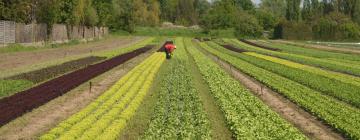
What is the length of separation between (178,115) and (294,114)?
Result: 5.11m

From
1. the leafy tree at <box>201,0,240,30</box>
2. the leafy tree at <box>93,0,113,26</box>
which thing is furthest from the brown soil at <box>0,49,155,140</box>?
the leafy tree at <box>201,0,240,30</box>

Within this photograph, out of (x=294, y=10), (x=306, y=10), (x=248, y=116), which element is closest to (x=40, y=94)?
(x=248, y=116)

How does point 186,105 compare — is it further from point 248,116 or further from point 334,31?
point 334,31

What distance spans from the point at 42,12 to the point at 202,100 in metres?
44.9

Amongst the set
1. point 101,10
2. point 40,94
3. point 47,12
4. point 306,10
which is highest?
point 306,10

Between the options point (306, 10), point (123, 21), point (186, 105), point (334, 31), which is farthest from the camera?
point (306, 10)

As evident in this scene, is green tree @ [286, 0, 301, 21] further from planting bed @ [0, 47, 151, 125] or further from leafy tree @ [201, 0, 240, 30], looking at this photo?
planting bed @ [0, 47, 151, 125]

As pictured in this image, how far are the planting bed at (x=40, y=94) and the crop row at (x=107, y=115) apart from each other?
2168 mm

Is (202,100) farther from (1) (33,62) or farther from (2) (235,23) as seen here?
(2) (235,23)

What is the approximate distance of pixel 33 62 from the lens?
3912 centimetres

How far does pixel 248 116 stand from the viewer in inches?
745

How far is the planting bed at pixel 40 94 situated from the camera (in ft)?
61.7

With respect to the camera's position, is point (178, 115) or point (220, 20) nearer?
point (178, 115)

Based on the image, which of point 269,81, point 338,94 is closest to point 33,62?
point 269,81
